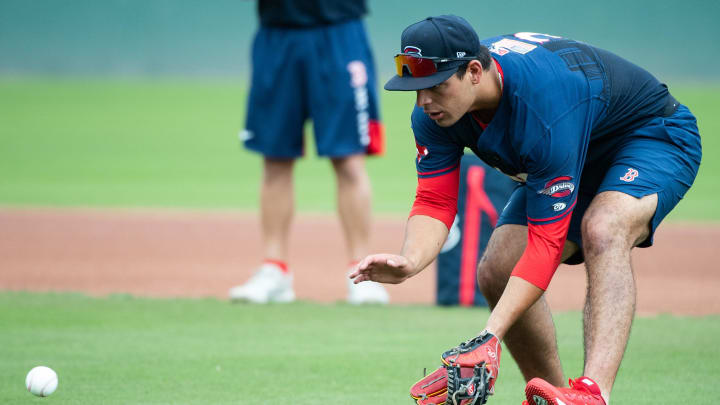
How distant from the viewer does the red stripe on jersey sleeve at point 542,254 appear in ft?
13.2

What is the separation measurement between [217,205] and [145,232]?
98.6 inches

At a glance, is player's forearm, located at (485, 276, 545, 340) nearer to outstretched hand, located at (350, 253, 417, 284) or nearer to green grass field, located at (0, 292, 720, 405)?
outstretched hand, located at (350, 253, 417, 284)

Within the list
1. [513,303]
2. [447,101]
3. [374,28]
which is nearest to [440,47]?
[447,101]

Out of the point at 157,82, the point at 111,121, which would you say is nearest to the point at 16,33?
the point at 157,82

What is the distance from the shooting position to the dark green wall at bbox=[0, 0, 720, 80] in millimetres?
33688

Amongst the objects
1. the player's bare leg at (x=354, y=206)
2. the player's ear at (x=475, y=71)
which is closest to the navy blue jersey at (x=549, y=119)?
the player's ear at (x=475, y=71)

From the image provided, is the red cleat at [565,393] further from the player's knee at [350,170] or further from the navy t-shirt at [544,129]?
the player's knee at [350,170]

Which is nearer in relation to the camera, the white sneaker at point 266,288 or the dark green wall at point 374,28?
the white sneaker at point 266,288

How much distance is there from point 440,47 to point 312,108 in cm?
409

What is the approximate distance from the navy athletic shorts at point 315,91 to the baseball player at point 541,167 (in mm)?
3348

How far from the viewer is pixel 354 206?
7.85 meters

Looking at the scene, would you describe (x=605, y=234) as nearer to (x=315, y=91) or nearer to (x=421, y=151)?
(x=421, y=151)

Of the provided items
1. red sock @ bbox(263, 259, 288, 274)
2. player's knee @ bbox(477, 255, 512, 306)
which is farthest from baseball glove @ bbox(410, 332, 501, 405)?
red sock @ bbox(263, 259, 288, 274)

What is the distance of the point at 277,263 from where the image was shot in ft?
25.6
